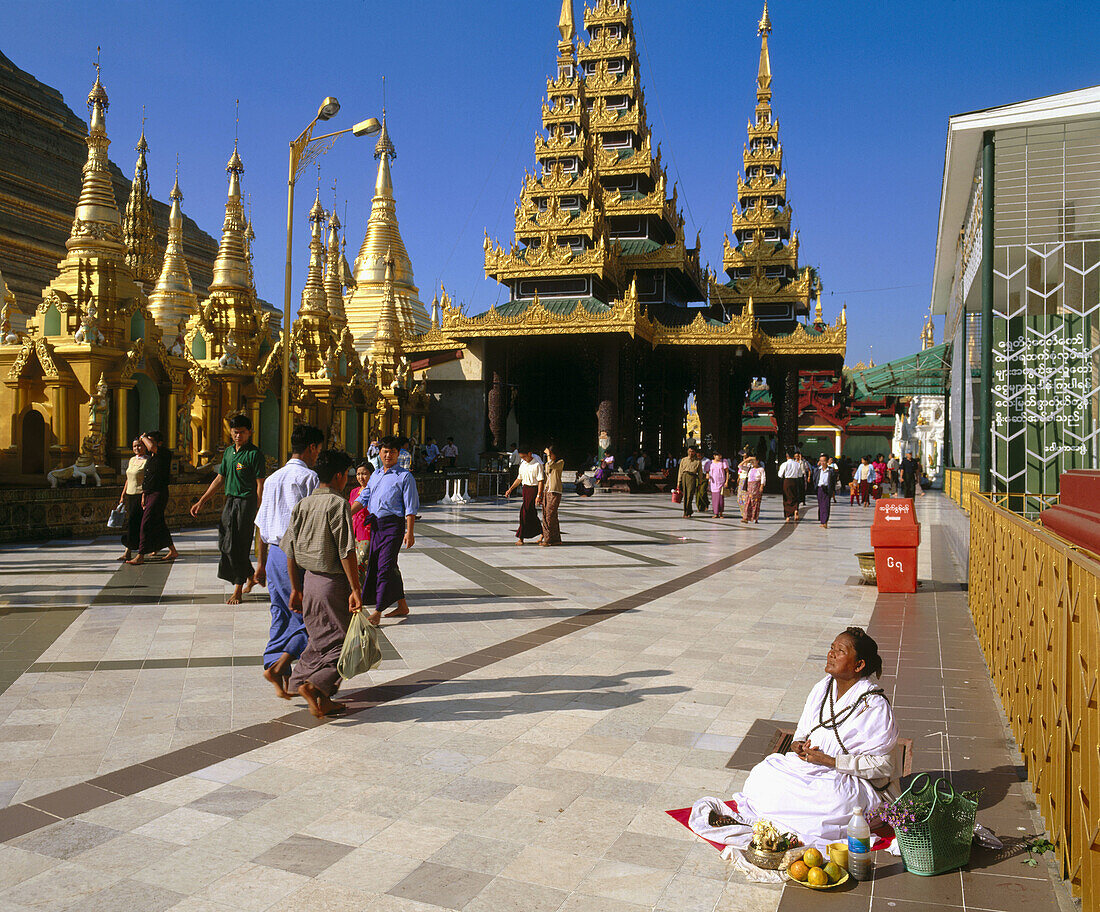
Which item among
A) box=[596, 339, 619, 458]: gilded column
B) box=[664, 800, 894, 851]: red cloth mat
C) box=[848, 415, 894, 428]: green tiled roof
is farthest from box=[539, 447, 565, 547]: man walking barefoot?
box=[848, 415, 894, 428]: green tiled roof

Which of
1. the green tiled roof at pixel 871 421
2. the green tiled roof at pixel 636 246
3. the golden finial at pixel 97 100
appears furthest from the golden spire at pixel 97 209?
the green tiled roof at pixel 871 421

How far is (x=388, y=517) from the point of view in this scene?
768 cm

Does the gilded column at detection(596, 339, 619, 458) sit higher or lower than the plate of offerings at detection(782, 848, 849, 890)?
higher

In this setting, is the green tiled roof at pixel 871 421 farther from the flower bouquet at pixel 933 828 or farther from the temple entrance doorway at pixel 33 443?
the flower bouquet at pixel 933 828

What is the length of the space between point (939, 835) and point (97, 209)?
1722cm

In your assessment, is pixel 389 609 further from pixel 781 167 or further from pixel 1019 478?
pixel 781 167

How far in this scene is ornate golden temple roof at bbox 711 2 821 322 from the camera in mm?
38219

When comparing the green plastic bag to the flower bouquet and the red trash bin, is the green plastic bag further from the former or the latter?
the red trash bin

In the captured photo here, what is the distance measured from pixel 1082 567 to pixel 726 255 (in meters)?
39.3

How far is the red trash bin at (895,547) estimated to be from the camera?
9.82 meters

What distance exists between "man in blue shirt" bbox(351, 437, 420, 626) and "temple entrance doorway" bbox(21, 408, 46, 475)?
1041 cm

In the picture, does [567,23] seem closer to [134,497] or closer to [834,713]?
[134,497]

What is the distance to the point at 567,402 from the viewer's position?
3731 centimetres


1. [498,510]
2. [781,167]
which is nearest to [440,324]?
[498,510]
